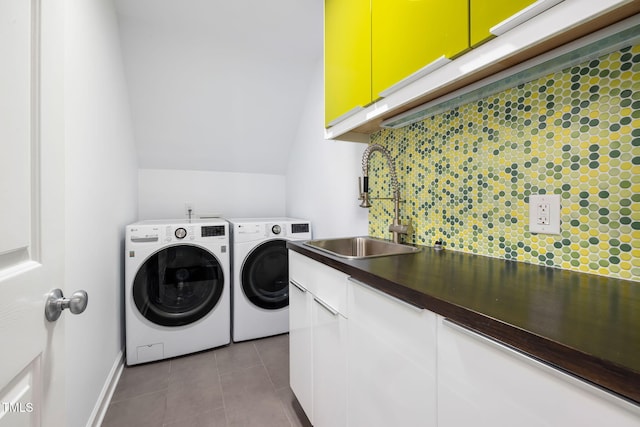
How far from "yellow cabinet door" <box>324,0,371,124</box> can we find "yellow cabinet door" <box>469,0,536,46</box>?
1.69ft

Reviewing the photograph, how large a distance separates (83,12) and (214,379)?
218 cm

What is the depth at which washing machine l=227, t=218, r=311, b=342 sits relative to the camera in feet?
7.55

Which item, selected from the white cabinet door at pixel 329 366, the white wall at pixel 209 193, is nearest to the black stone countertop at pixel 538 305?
the white cabinet door at pixel 329 366

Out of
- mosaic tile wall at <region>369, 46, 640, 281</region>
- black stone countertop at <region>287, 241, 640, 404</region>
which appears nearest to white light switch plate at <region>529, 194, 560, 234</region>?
mosaic tile wall at <region>369, 46, 640, 281</region>

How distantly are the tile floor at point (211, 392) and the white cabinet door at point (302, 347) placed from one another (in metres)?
0.18

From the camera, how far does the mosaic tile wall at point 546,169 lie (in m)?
0.76

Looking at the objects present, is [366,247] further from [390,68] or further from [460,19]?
[460,19]

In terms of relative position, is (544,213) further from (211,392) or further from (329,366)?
(211,392)

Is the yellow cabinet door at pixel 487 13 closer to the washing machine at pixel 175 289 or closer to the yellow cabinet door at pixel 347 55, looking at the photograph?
the yellow cabinet door at pixel 347 55

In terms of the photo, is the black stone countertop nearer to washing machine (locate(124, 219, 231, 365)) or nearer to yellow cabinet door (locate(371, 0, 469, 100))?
yellow cabinet door (locate(371, 0, 469, 100))

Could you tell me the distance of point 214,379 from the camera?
182cm

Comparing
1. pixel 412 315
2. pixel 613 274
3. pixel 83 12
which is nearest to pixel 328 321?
pixel 412 315

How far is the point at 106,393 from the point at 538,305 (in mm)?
2150

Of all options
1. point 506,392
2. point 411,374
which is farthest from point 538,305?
point 411,374
